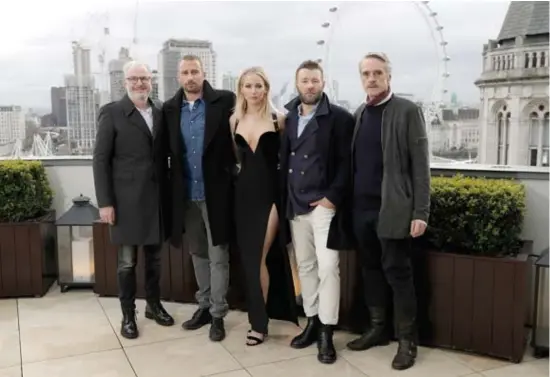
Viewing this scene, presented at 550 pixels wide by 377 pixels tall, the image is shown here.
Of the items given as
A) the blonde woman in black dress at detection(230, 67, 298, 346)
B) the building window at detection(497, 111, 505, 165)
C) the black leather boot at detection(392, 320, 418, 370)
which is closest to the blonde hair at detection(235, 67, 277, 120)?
the blonde woman in black dress at detection(230, 67, 298, 346)

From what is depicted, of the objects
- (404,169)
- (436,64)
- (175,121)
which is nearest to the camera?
(404,169)

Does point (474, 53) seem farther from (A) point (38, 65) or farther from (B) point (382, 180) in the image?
(A) point (38, 65)

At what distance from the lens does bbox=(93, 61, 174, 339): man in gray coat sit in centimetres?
289

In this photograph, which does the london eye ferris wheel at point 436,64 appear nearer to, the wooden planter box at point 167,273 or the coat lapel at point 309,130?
the coat lapel at point 309,130

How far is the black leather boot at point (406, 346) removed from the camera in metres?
2.66

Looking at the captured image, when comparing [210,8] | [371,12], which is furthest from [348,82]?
[210,8]

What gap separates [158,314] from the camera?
323 cm

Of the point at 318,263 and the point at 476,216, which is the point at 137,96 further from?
the point at 476,216

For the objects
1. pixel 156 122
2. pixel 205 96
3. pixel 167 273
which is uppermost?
pixel 205 96

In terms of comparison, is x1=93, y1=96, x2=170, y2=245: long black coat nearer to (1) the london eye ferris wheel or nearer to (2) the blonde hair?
(2) the blonde hair

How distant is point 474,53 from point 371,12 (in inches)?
26.7

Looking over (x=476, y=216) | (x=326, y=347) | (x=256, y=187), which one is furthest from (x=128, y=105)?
(x=476, y=216)

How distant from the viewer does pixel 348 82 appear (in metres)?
3.57

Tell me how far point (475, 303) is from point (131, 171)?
1813mm
